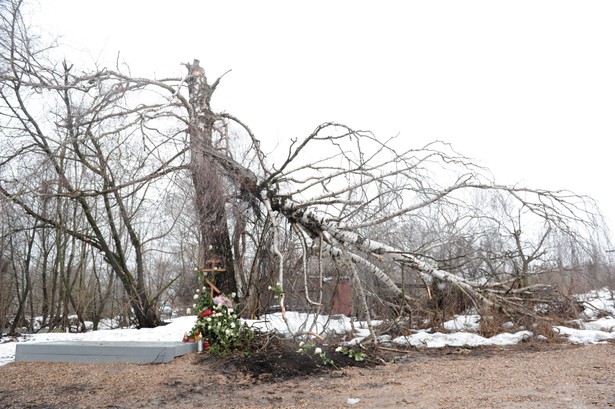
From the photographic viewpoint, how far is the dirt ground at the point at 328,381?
4547 millimetres

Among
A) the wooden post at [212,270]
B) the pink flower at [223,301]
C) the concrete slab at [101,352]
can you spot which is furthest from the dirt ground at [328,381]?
the wooden post at [212,270]

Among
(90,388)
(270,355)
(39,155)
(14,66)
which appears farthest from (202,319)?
(14,66)

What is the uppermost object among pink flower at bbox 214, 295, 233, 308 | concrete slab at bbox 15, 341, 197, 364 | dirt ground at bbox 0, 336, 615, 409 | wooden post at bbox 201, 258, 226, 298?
wooden post at bbox 201, 258, 226, 298

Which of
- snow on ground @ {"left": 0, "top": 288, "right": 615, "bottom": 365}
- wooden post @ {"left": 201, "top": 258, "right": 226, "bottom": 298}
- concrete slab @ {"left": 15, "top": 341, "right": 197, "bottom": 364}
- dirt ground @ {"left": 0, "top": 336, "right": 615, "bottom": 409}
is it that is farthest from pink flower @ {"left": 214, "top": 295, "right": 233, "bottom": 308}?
dirt ground @ {"left": 0, "top": 336, "right": 615, "bottom": 409}

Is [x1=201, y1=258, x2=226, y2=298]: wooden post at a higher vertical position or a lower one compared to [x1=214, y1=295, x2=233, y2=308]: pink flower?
higher

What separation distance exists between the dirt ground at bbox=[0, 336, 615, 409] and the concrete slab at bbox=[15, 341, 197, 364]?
172 mm

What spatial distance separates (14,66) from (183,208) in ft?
11.5

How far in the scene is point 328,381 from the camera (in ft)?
18.9

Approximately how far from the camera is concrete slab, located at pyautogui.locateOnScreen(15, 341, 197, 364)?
22.0 ft

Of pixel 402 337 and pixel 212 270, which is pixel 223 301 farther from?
pixel 402 337

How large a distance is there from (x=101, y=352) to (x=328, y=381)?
3222mm

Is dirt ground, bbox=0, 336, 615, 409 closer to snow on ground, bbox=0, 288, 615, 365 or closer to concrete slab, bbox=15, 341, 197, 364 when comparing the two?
concrete slab, bbox=15, 341, 197, 364

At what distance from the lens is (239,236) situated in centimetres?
934

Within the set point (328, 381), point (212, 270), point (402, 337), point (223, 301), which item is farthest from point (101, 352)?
point (402, 337)
